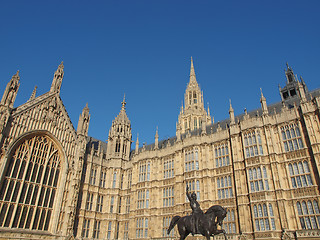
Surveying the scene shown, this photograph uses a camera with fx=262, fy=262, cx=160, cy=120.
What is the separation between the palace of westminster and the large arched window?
11 centimetres

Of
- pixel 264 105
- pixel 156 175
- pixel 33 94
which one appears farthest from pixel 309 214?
pixel 33 94

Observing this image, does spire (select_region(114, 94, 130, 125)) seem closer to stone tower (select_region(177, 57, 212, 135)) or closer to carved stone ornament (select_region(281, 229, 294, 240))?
stone tower (select_region(177, 57, 212, 135))

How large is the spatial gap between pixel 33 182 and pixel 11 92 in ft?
38.2

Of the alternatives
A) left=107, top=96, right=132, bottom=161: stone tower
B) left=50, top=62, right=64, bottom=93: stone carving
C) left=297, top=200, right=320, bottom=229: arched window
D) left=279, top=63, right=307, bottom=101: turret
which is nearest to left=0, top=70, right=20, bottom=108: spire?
left=50, top=62, right=64, bottom=93: stone carving

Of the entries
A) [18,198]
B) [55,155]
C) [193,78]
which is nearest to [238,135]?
[55,155]

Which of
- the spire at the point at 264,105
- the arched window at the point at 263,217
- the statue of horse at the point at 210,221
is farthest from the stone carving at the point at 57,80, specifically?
the arched window at the point at 263,217

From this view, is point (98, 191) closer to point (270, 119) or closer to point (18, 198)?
point (18, 198)

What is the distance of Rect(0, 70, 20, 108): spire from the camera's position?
105ft

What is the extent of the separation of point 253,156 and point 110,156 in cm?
2337

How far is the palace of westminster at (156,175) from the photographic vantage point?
27422 mm

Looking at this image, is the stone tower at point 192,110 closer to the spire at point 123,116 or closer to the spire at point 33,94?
the spire at point 123,116

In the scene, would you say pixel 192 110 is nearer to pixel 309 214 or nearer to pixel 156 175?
pixel 156 175

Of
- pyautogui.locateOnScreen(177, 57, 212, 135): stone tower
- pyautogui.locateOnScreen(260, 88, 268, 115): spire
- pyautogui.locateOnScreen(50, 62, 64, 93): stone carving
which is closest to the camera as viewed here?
pyautogui.locateOnScreen(260, 88, 268, 115): spire

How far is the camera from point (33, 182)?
32250mm
